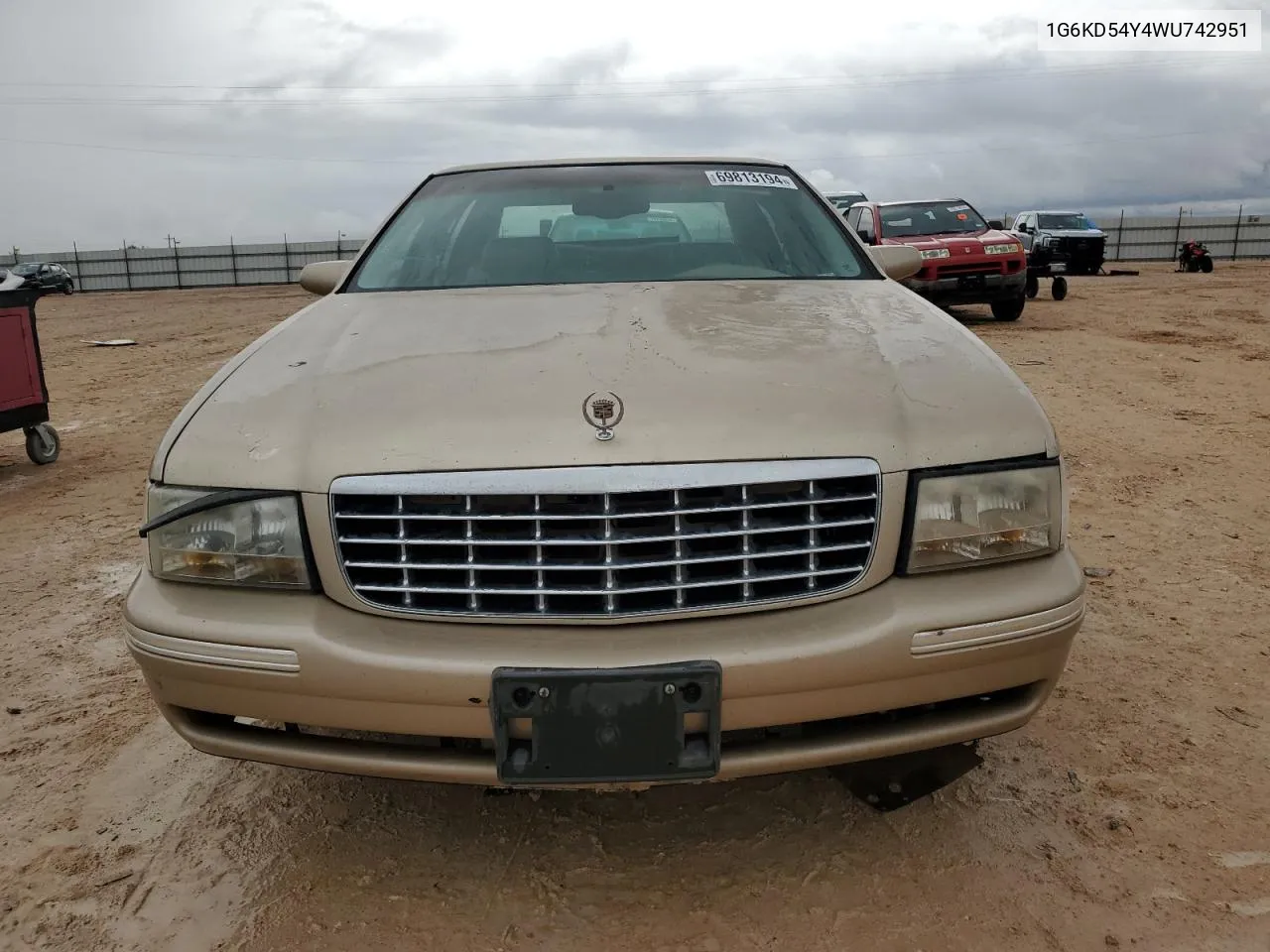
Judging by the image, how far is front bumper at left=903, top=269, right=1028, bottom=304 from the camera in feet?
37.3

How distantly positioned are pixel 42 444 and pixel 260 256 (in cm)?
3234

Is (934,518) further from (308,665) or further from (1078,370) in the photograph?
(1078,370)

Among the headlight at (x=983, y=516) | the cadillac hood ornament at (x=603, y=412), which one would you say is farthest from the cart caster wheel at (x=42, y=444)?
the headlight at (x=983, y=516)

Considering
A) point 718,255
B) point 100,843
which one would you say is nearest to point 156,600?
point 100,843

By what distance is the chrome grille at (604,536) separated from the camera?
1669mm

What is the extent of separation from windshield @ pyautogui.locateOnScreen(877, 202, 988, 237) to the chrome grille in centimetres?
1129

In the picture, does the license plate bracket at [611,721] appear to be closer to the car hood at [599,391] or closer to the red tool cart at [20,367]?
the car hood at [599,391]

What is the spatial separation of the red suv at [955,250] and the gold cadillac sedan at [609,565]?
9709 millimetres

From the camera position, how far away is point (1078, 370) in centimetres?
834

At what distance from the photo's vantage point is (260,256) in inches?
1415

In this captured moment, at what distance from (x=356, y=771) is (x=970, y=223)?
479 inches

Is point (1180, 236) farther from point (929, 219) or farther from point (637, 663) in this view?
point (637, 663)

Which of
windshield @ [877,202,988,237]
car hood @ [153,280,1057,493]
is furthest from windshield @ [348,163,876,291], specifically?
windshield @ [877,202,988,237]

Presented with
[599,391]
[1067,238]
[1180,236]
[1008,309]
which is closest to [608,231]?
[599,391]
